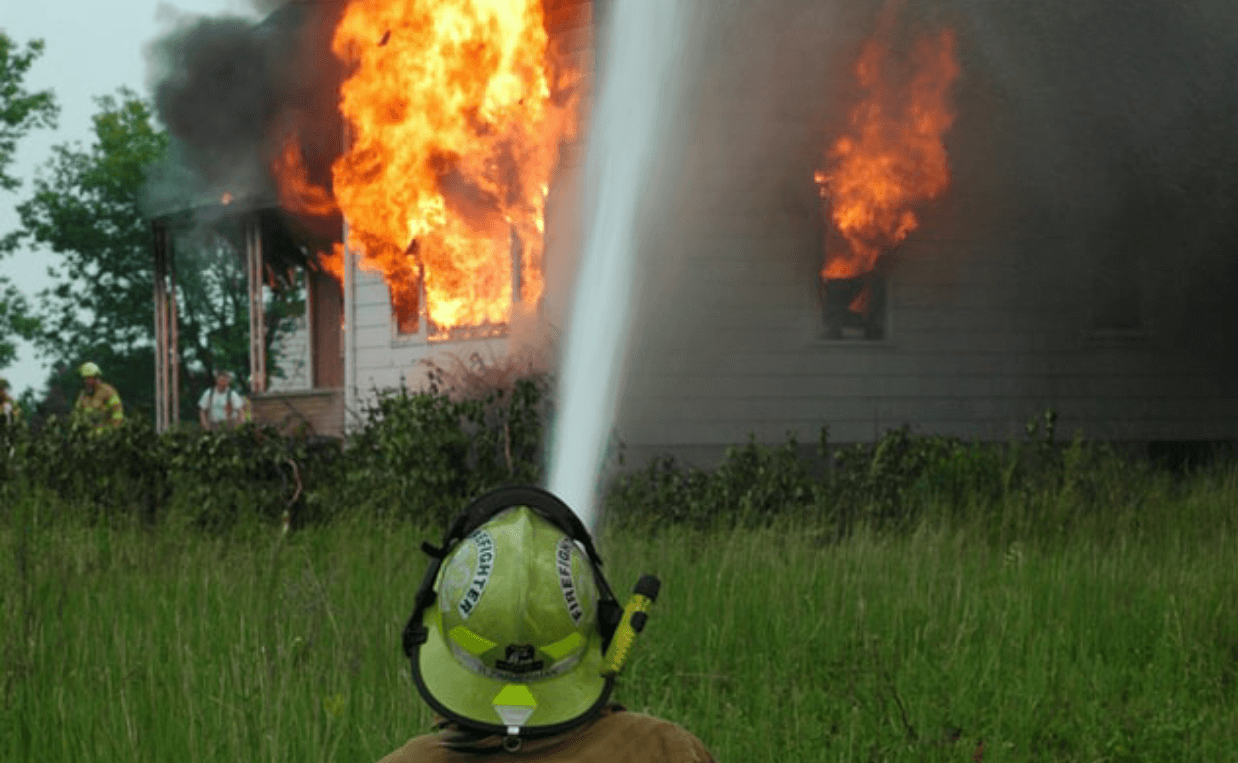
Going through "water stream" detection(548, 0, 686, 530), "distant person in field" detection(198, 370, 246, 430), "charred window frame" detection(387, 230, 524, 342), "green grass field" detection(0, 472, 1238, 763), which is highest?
"water stream" detection(548, 0, 686, 530)

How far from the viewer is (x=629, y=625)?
2309mm

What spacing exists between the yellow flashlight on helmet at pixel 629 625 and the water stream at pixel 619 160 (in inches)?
432

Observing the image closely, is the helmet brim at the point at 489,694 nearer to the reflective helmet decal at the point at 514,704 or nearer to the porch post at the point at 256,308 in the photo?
the reflective helmet decal at the point at 514,704

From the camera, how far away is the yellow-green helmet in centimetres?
225

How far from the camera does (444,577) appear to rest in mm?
2314

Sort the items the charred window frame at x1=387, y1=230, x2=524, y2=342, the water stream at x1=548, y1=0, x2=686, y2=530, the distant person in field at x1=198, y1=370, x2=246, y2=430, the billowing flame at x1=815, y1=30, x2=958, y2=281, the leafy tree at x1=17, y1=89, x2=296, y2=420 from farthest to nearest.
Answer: the leafy tree at x1=17, y1=89, x2=296, y2=420 → the distant person in field at x1=198, y1=370, x2=246, y2=430 → the charred window frame at x1=387, y1=230, x2=524, y2=342 → the billowing flame at x1=815, y1=30, x2=958, y2=281 → the water stream at x1=548, y1=0, x2=686, y2=530

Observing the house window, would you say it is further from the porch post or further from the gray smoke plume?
the porch post

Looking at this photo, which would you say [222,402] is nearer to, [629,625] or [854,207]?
[854,207]

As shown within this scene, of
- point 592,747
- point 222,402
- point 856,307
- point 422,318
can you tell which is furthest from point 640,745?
point 222,402

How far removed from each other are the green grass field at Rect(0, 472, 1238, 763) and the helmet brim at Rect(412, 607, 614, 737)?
2.33m

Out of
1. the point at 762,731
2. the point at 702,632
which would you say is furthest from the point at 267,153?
the point at 762,731

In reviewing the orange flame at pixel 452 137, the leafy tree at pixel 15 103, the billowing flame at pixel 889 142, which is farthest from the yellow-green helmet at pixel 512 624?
the leafy tree at pixel 15 103

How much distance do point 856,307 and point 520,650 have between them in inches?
531

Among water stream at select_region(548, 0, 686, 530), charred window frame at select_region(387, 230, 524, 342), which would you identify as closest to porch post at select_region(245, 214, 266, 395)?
charred window frame at select_region(387, 230, 524, 342)
